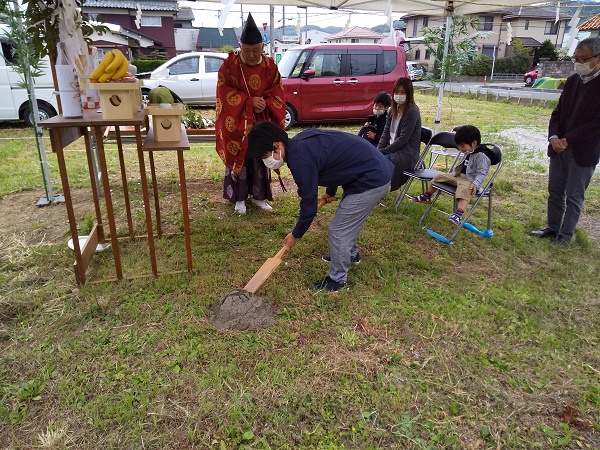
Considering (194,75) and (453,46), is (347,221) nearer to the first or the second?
(453,46)

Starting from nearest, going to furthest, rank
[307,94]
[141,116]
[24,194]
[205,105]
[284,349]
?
[284,349], [141,116], [24,194], [307,94], [205,105]

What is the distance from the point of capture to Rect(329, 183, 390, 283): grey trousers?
266 centimetres

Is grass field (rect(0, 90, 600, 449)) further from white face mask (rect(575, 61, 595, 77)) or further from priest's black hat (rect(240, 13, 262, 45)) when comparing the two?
priest's black hat (rect(240, 13, 262, 45))

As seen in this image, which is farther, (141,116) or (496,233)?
(496,233)

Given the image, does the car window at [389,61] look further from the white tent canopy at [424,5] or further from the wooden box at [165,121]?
the wooden box at [165,121]

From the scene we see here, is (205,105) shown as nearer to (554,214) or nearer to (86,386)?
(554,214)

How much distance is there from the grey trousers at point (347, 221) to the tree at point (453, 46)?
3255 millimetres

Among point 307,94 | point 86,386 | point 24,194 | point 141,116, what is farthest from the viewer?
point 307,94

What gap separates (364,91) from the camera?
28.4 ft


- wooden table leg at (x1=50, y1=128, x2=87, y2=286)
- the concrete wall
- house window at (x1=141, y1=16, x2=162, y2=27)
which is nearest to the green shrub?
the concrete wall

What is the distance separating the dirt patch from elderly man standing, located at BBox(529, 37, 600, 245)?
2.66m

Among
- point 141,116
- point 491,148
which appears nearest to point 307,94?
point 491,148

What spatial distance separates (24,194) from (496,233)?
489cm

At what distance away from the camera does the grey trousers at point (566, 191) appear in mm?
3475
